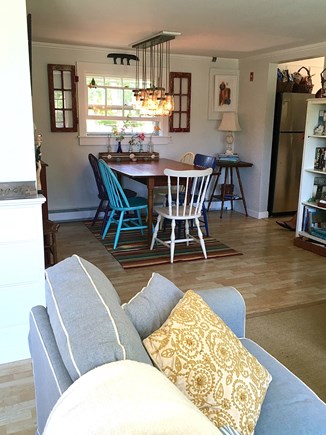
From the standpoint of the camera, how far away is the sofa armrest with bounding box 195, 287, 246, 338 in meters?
1.71

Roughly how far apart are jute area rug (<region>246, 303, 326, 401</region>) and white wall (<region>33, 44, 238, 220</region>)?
137 inches

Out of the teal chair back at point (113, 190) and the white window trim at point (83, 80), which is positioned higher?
the white window trim at point (83, 80)

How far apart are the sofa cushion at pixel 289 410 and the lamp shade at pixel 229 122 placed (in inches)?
185

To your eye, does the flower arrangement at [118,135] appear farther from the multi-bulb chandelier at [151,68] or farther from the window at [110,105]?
the multi-bulb chandelier at [151,68]

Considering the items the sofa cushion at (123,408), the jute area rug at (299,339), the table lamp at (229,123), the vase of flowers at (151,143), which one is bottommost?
the jute area rug at (299,339)

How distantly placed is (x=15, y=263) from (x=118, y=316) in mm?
1348

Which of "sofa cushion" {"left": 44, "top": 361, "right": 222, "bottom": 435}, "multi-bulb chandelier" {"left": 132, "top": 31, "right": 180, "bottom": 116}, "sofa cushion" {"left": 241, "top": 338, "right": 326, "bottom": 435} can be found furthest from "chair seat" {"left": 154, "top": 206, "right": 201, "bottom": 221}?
"sofa cushion" {"left": 44, "top": 361, "right": 222, "bottom": 435}

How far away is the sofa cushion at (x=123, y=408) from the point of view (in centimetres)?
76

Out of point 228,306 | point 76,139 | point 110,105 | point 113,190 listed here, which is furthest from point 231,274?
point 110,105

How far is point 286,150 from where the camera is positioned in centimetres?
577

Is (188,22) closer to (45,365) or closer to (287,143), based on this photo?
(287,143)

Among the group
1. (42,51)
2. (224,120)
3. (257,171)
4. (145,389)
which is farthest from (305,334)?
(42,51)

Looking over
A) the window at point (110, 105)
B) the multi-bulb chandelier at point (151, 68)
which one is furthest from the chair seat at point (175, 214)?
the window at point (110, 105)

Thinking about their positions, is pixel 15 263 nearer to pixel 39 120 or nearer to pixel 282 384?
pixel 282 384
